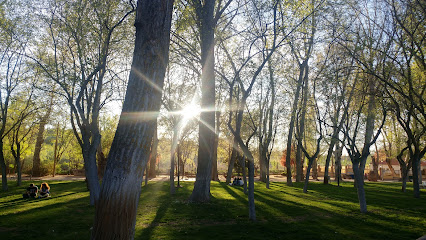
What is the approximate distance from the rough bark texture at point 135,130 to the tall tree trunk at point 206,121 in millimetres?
9482

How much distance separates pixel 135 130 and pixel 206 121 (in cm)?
1053

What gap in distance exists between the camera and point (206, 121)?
15.1 metres

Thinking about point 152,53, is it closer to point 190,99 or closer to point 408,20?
point 408,20

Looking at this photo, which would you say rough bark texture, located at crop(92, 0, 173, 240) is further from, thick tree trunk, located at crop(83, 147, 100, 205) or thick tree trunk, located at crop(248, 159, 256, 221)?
thick tree trunk, located at crop(83, 147, 100, 205)

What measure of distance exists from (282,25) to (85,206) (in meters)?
11.0

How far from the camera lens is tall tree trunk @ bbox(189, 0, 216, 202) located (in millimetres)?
14523

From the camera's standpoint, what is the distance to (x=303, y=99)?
61.4 ft

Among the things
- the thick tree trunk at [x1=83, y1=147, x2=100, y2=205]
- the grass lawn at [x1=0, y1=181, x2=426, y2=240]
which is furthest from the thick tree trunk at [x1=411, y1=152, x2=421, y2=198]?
the thick tree trunk at [x1=83, y1=147, x2=100, y2=205]

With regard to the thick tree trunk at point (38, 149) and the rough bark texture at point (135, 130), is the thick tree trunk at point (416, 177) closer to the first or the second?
the rough bark texture at point (135, 130)

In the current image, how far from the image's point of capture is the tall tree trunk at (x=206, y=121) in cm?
1452

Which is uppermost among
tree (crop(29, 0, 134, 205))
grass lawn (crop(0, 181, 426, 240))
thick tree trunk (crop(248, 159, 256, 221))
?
tree (crop(29, 0, 134, 205))

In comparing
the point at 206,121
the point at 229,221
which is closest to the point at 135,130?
the point at 229,221

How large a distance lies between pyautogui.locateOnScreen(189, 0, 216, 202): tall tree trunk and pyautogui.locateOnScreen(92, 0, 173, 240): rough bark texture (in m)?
9.48

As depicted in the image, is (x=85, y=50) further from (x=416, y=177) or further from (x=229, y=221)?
(x=416, y=177)
